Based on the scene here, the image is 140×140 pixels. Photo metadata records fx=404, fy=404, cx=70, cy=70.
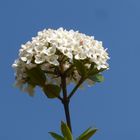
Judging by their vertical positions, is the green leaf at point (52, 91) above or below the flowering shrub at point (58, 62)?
below

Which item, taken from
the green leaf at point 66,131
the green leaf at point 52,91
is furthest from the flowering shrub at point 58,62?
the green leaf at point 66,131

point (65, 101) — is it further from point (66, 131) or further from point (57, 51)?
point (57, 51)

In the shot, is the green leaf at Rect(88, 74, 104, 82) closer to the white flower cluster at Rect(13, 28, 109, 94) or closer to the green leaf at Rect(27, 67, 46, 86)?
the white flower cluster at Rect(13, 28, 109, 94)

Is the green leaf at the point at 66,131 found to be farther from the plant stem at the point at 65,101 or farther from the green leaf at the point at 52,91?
the green leaf at the point at 52,91

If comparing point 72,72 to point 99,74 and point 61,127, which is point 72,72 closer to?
point 99,74

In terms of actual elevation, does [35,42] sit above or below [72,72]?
above

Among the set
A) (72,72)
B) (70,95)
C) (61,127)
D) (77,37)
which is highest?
(77,37)

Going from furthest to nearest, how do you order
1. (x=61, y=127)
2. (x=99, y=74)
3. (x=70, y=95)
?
(x=99, y=74)
(x=70, y=95)
(x=61, y=127)

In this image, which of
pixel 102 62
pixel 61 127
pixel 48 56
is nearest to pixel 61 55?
pixel 48 56
